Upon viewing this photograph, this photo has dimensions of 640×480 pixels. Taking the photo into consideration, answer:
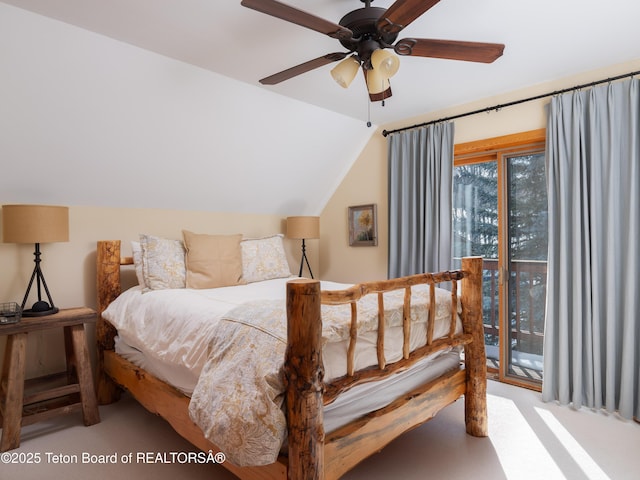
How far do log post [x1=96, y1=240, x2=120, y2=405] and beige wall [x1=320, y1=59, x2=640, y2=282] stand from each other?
2.40 metres

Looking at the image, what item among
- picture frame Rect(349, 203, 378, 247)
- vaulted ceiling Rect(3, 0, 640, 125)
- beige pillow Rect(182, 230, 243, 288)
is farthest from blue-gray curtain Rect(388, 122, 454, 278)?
beige pillow Rect(182, 230, 243, 288)

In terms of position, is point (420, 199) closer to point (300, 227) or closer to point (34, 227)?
point (300, 227)

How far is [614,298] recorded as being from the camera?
2.55 meters

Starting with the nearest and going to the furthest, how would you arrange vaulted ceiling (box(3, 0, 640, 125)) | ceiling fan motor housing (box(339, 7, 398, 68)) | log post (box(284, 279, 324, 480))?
log post (box(284, 279, 324, 480)), ceiling fan motor housing (box(339, 7, 398, 68)), vaulted ceiling (box(3, 0, 640, 125))

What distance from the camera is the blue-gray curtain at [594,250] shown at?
8.17ft

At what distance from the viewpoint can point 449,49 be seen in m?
1.78

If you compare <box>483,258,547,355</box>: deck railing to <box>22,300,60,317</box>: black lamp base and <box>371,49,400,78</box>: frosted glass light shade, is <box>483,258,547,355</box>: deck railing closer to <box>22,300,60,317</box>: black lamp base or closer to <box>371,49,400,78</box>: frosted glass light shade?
<box>371,49,400,78</box>: frosted glass light shade

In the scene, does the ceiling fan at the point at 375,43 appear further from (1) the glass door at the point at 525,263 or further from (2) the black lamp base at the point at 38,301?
(2) the black lamp base at the point at 38,301

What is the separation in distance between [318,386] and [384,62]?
1435 millimetres

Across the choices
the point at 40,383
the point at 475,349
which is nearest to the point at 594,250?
the point at 475,349

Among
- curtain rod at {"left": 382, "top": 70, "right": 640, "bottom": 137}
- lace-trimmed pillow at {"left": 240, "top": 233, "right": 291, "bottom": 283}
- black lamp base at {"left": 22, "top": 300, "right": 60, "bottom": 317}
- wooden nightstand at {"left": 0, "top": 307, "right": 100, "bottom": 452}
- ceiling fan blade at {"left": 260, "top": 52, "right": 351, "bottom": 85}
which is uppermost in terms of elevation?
curtain rod at {"left": 382, "top": 70, "right": 640, "bottom": 137}

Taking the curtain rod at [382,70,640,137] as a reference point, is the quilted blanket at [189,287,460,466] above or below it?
below

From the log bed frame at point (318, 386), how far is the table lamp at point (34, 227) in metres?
0.36

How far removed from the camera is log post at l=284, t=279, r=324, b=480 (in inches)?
53.9
